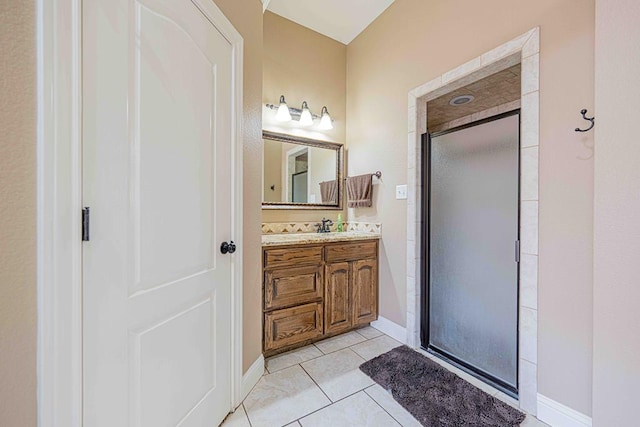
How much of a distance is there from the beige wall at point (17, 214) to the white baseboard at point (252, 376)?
111 cm

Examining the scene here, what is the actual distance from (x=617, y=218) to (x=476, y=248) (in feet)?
2.78

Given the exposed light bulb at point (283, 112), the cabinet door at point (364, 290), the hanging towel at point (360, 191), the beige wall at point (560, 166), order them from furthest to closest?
1. the hanging towel at point (360, 191)
2. the exposed light bulb at point (283, 112)
3. the cabinet door at point (364, 290)
4. the beige wall at point (560, 166)

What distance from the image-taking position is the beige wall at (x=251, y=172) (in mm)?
1575

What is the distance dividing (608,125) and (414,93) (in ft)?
4.36

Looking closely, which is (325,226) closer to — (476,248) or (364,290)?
(364,290)

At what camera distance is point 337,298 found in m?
2.27

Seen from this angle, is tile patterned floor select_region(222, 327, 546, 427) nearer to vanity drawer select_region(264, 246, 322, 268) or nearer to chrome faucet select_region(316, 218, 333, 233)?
vanity drawer select_region(264, 246, 322, 268)

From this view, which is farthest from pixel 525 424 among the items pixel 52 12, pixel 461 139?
pixel 52 12

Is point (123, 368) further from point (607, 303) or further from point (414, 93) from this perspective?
point (414, 93)

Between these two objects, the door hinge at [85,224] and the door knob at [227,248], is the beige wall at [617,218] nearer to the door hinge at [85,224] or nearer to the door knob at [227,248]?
the door knob at [227,248]

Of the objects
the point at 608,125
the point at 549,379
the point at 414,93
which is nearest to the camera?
the point at 608,125

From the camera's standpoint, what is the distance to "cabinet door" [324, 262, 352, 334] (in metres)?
2.21

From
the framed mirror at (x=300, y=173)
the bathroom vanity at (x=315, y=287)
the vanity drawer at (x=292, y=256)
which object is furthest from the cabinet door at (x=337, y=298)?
the framed mirror at (x=300, y=173)

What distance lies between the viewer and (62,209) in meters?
0.69
